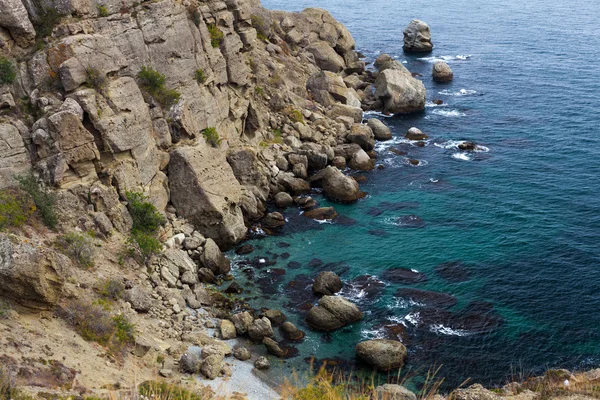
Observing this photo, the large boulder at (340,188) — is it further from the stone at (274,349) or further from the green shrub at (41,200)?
the green shrub at (41,200)

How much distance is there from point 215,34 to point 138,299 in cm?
3500

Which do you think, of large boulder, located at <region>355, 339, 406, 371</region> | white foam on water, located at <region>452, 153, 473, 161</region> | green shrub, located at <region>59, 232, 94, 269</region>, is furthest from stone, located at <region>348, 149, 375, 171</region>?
green shrub, located at <region>59, 232, 94, 269</region>

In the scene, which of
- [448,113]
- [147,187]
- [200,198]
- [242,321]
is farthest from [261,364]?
[448,113]

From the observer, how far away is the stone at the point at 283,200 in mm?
60188

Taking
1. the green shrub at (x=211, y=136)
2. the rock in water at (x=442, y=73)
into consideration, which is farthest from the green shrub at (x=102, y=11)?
the rock in water at (x=442, y=73)

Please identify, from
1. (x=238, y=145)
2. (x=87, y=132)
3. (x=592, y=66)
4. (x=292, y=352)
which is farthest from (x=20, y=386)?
(x=592, y=66)

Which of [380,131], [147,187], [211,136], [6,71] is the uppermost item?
[6,71]

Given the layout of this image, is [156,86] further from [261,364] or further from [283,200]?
[261,364]

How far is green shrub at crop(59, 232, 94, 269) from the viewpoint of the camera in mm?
39422

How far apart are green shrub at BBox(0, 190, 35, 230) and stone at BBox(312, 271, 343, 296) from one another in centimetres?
2240

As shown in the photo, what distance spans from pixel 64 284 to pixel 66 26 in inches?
903

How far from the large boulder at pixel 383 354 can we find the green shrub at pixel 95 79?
2977 cm

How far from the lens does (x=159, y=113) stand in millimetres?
53000

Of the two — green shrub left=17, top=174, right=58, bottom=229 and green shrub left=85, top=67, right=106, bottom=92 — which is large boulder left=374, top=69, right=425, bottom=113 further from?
green shrub left=17, top=174, right=58, bottom=229
